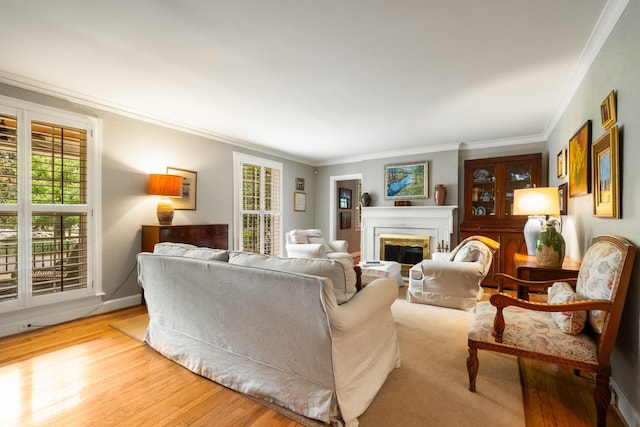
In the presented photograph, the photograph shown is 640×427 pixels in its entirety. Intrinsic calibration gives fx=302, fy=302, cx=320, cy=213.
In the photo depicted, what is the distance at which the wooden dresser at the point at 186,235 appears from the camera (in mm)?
3658

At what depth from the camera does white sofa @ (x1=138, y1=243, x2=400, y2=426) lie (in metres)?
1.62

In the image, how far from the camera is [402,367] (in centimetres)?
231

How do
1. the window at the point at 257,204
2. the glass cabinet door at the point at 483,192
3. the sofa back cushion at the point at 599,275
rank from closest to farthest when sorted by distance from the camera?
the sofa back cushion at the point at 599,275, the glass cabinet door at the point at 483,192, the window at the point at 257,204

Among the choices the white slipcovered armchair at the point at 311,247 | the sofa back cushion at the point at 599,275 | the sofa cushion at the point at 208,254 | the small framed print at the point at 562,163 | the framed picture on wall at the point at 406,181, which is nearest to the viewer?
the sofa back cushion at the point at 599,275

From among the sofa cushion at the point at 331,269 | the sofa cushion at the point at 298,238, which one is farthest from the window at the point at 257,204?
the sofa cushion at the point at 331,269

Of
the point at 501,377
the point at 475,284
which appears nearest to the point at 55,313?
the point at 501,377

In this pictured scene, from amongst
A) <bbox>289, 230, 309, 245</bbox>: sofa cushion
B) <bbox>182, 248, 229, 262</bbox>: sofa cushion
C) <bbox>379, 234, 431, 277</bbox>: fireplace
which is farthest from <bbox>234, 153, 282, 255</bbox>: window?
<bbox>182, 248, 229, 262</bbox>: sofa cushion

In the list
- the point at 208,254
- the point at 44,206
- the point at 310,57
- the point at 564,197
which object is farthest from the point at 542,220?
the point at 44,206

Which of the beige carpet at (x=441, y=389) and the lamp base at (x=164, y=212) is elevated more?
the lamp base at (x=164, y=212)

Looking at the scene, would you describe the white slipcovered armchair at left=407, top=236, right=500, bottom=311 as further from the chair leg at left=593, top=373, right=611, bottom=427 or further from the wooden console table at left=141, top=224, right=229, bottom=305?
the wooden console table at left=141, top=224, right=229, bottom=305

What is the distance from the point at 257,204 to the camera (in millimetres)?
5680

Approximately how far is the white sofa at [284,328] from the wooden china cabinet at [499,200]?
11.2ft

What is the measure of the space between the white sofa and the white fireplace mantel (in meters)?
3.50

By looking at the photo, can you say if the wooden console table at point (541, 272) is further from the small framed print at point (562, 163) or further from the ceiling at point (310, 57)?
the ceiling at point (310, 57)
